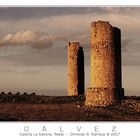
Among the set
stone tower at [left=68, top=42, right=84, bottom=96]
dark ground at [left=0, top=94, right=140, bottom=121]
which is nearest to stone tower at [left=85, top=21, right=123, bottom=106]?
dark ground at [left=0, top=94, right=140, bottom=121]

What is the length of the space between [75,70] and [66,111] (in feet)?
29.1

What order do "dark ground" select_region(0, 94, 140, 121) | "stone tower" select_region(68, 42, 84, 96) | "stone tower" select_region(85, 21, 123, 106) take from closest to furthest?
"dark ground" select_region(0, 94, 140, 121)
"stone tower" select_region(85, 21, 123, 106)
"stone tower" select_region(68, 42, 84, 96)

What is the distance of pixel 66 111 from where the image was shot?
80.8 ft

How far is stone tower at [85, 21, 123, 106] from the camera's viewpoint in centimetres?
2570

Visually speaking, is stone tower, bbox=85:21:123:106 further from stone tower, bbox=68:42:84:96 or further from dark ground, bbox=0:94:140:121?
stone tower, bbox=68:42:84:96

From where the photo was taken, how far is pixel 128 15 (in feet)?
78.2

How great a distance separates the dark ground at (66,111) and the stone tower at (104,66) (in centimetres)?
51

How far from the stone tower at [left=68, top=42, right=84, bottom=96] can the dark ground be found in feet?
12.1

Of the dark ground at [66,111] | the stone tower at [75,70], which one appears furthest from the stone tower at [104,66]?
the stone tower at [75,70]

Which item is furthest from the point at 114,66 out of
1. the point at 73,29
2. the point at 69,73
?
the point at 69,73

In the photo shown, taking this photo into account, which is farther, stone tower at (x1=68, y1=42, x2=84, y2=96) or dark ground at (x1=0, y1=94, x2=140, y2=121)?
stone tower at (x1=68, y1=42, x2=84, y2=96)

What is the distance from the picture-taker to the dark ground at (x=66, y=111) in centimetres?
2294
